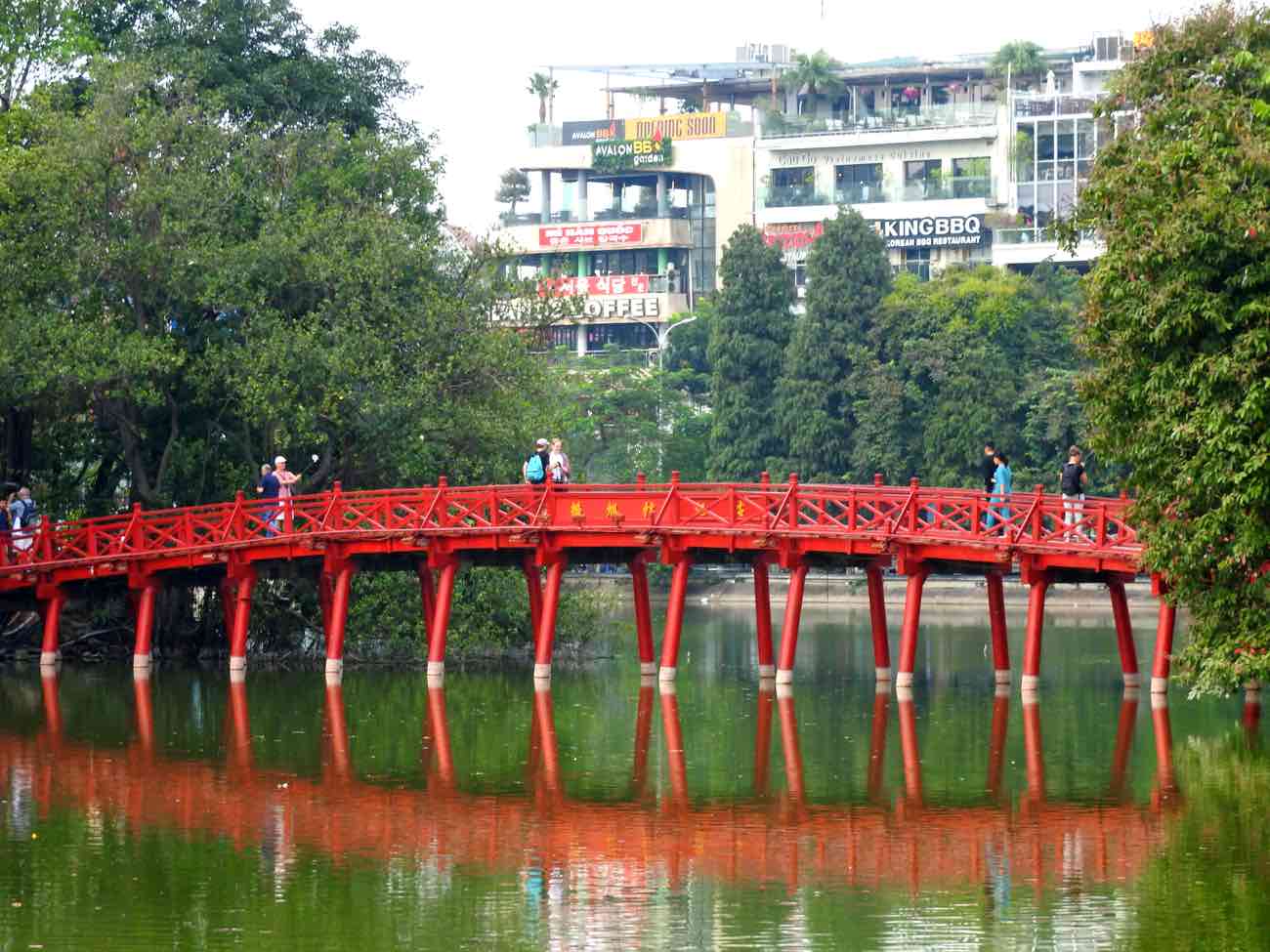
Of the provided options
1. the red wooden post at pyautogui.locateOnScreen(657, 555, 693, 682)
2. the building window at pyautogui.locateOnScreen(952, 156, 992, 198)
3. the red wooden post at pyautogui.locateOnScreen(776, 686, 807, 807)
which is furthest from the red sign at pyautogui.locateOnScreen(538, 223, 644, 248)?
the red wooden post at pyautogui.locateOnScreen(776, 686, 807, 807)

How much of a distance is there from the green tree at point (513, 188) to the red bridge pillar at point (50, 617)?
9570cm

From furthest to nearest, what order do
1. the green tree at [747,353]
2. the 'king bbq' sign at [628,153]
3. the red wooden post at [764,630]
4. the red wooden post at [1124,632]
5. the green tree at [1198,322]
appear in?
the 'king bbq' sign at [628,153] → the green tree at [747,353] → the red wooden post at [764,630] → the red wooden post at [1124,632] → the green tree at [1198,322]

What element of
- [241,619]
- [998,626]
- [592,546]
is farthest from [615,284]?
[998,626]

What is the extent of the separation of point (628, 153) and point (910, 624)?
93592mm

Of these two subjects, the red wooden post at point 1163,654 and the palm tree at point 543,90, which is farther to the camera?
the palm tree at point 543,90

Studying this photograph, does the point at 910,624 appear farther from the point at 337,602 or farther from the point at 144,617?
the point at 144,617

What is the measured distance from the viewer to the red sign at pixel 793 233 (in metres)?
132

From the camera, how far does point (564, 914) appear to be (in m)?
25.9

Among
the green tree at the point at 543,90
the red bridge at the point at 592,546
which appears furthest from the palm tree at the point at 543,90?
the red bridge at the point at 592,546

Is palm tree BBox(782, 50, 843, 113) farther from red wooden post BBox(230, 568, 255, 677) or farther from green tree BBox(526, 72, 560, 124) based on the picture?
red wooden post BBox(230, 568, 255, 677)

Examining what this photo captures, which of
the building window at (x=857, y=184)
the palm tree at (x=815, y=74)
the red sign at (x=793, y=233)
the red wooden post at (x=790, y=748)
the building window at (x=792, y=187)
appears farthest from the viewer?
the palm tree at (x=815, y=74)

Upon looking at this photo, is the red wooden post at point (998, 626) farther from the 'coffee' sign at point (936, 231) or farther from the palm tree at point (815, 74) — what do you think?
the palm tree at point (815, 74)

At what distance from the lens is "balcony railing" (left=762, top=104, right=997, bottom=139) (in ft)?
426

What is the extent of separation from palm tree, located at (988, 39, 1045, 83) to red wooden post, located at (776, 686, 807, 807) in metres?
84.1
